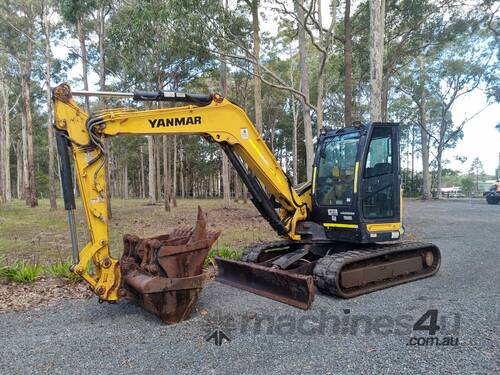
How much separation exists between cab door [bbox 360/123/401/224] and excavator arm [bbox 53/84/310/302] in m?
1.66

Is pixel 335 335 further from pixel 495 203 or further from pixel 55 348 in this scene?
pixel 495 203

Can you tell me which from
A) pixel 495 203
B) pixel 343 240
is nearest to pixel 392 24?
pixel 495 203

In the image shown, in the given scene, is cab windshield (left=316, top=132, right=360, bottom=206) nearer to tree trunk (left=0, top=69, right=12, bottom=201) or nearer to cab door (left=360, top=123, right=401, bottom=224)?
cab door (left=360, top=123, right=401, bottom=224)

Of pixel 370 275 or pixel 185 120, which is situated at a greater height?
pixel 185 120

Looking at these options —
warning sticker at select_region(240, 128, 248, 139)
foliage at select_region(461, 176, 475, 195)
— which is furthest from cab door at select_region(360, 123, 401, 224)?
foliage at select_region(461, 176, 475, 195)

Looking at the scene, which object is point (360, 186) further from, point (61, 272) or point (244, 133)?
point (61, 272)

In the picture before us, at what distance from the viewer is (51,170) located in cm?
2298

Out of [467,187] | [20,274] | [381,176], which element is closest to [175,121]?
[381,176]

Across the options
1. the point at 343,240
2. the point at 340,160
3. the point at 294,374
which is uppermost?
the point at 340,160

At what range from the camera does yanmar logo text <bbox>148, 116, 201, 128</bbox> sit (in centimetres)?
521

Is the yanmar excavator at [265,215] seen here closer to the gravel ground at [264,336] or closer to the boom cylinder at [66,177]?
the boom cylinder at [66,177]

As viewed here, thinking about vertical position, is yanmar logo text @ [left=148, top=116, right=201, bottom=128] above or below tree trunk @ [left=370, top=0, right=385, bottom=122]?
below

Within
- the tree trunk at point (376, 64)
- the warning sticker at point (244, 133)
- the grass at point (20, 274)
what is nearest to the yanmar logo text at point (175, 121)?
the warning sticker at point (244, 133)

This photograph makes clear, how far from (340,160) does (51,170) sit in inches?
815
